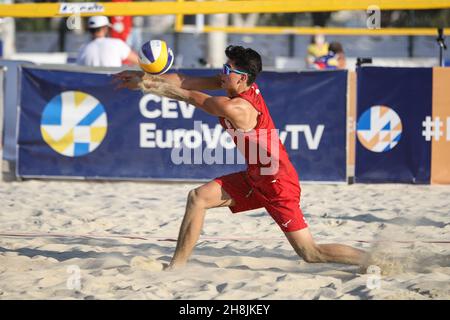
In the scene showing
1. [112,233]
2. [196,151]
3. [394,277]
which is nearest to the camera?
[394,277]

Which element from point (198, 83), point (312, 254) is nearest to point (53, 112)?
point (198, 83)

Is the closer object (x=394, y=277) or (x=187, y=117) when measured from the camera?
(x=394, y=277)

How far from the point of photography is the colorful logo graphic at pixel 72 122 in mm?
9375

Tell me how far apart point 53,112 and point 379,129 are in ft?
12.2

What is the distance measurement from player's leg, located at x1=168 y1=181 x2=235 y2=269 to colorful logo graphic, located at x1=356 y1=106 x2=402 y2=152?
4430 millimetres

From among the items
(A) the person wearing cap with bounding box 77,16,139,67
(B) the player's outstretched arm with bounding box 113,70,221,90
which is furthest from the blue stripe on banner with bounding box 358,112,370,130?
(B) the player's outstretched arm with bounding box 113,70,221,90

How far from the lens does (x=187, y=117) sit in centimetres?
933

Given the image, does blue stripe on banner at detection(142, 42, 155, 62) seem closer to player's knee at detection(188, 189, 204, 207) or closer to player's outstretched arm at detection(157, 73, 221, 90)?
player's outstretched arm at detection(157, 73, 221, 90)

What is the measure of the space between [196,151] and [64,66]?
1.81m

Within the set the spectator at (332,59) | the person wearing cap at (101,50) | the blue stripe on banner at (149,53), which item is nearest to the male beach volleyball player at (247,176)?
the blue stripe on banner at (149,53)

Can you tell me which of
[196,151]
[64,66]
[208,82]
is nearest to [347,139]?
[196,151]

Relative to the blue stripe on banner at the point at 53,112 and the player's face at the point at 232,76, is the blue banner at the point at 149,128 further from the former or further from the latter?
the player's face at the point at 232,76

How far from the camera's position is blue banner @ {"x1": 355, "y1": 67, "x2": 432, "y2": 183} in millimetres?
9336
